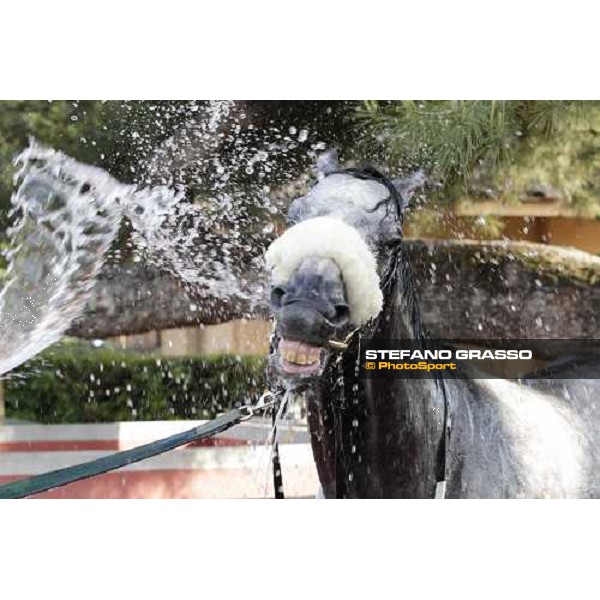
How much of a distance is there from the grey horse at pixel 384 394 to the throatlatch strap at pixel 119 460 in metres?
0.59

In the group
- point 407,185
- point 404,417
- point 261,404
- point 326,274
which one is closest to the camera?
point 326,274

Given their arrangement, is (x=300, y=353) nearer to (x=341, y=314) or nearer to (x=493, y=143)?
(x=341, y=314)

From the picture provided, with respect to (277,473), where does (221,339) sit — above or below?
above

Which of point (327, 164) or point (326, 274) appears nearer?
point (326, 274)

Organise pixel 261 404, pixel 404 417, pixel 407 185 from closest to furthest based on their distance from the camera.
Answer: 1. pixel 404 417
2. pixel 407 185
3. pixel 261 404

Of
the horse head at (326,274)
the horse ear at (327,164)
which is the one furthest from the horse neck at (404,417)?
the horse ear at (327,164)

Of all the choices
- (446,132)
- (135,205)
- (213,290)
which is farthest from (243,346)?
(446,132)

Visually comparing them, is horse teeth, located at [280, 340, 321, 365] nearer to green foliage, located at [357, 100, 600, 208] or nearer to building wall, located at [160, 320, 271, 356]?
building wall, located at [160, 320, 271, 356]

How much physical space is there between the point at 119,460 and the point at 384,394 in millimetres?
1290

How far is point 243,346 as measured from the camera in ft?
12.2

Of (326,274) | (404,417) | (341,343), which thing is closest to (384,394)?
(404,417)

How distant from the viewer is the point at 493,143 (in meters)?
3.68

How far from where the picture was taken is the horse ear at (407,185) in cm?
330

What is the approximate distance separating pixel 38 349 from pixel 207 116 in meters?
1.28
